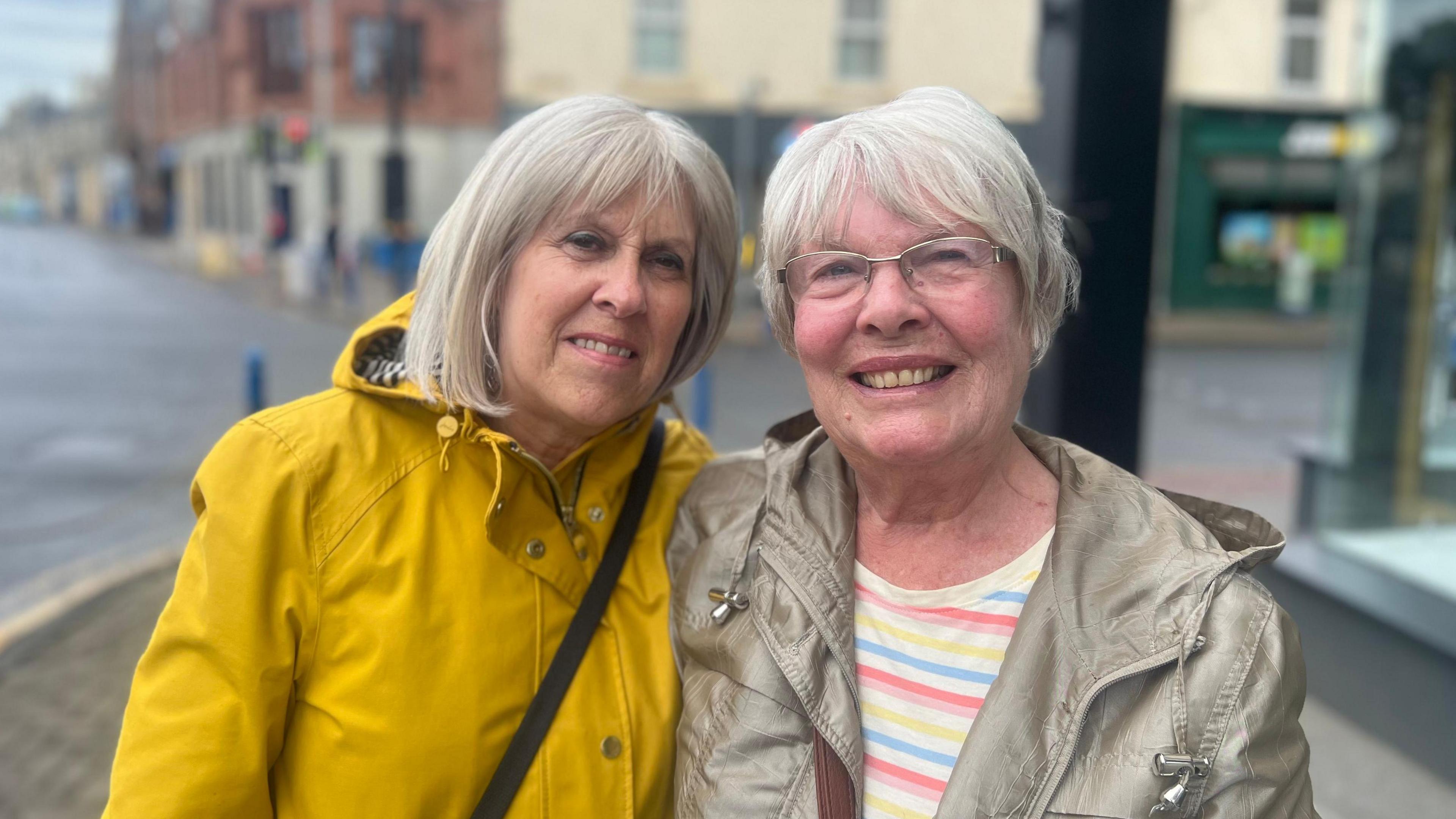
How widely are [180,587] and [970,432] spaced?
1225mm

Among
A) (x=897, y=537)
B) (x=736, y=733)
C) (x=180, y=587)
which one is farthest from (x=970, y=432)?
(x=180, y=587)

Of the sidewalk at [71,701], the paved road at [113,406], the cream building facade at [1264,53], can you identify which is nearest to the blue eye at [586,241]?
the sidewalk at [71,701]

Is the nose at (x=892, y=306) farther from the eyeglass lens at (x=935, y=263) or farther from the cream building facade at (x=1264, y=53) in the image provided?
the cream building facade at (x=1264, y=53)

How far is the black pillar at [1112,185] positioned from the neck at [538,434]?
106 inches

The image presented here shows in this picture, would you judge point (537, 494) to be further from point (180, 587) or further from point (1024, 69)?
point (1024, 69)

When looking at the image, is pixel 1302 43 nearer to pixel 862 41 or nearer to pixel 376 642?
pixel 862 41

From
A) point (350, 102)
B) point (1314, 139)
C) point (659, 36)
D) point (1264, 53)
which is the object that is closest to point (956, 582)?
point (659, 36)

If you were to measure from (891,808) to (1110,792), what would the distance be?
328mm

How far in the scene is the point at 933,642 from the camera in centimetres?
175

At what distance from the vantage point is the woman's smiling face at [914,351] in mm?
1690

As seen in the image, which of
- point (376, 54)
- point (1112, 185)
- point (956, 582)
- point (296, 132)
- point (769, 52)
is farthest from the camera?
point (376, 54)

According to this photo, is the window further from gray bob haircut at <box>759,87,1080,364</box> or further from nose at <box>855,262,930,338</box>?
nose at <box>855,262,930,338</box>

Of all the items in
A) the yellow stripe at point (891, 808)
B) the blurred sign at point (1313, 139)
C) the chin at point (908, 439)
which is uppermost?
the blurred sign at point (1313, 139)

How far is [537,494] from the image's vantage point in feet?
6.59
